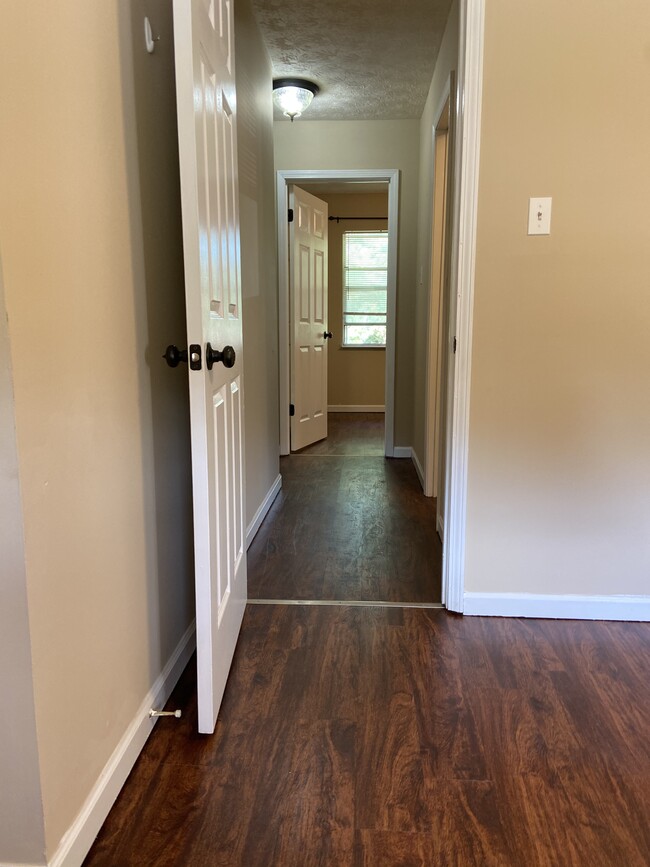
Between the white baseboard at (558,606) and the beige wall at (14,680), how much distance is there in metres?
1.54

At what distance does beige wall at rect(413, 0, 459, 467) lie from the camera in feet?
10.5

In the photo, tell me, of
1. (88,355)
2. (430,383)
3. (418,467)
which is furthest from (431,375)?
(88,355)

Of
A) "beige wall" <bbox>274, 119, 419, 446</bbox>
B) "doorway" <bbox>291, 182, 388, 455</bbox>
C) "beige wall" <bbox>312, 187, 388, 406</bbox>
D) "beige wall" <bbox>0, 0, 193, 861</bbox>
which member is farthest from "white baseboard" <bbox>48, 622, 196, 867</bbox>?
"beige wall" <bbox>312, 187, 388, 406</bbox>

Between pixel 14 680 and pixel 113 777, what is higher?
pixel 14 680

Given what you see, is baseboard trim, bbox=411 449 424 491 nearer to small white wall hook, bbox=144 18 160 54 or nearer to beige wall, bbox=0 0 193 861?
beige wall, bbox=0 0 193 861

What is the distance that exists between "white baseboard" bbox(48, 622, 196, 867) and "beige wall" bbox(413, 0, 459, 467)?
253cm

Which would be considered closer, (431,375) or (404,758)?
(404,758)

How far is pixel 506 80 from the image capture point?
6.50ft

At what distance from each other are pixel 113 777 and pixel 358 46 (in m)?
3.34

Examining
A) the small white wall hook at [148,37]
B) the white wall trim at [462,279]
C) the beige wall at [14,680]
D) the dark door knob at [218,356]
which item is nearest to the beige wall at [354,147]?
the white wall trim at [462,279]

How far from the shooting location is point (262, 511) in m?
3.23

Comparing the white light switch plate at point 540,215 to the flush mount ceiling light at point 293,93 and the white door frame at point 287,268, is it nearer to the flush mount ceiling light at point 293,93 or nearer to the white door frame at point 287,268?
the flush mount ceiling light at point 293,93

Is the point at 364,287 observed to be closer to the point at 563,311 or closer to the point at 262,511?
the point at 262,511

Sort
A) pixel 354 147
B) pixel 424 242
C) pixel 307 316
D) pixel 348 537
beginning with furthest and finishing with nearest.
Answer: pixel 307 316, pixel 354 147, pixel 424 242, pixel 348 537
